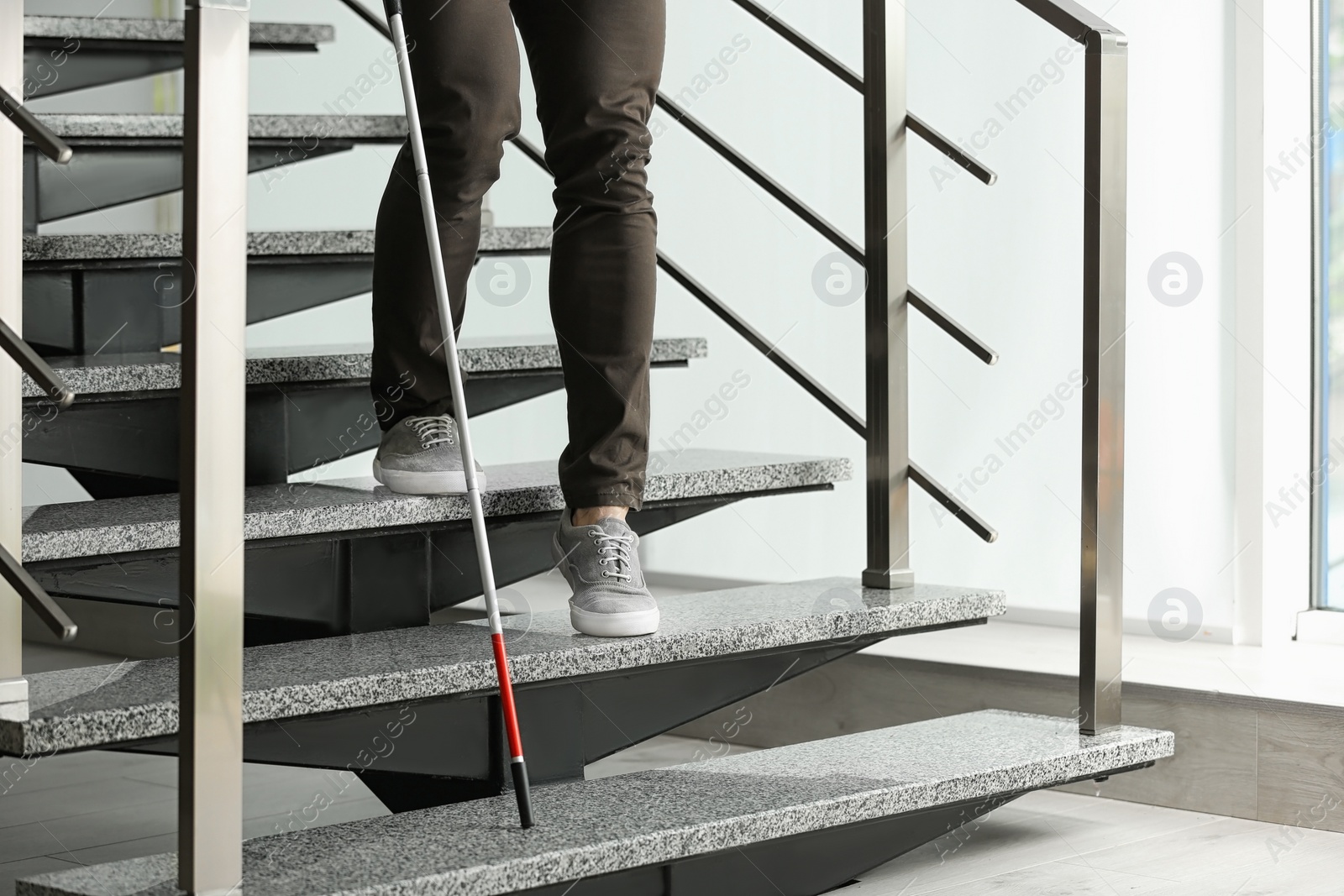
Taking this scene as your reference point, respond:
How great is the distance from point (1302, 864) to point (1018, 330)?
118 cm

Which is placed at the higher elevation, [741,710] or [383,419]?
[383,419]

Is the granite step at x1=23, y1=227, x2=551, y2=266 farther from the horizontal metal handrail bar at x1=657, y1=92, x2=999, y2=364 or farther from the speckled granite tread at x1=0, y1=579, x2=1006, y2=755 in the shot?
the speckled granite tread at x1=0, y1=579, x2=1006, y2=755

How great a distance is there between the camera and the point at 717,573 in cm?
349

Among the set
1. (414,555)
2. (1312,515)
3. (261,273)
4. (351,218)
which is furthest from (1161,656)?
(351,218)

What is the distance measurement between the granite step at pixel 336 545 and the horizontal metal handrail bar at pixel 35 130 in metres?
0.40

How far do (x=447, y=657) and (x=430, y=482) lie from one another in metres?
0.28

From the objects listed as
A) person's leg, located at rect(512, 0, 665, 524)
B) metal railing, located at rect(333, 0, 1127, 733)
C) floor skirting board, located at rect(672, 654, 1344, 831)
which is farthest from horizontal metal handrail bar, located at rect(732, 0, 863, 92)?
floor skirting board, located at rect(672, 654, 1344, 831)

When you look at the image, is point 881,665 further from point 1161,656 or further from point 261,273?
point 261,273

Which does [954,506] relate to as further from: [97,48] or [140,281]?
[97,48]

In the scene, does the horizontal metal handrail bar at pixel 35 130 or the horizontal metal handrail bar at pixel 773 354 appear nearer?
the horizontal metal handrail bar at pixel 35 130

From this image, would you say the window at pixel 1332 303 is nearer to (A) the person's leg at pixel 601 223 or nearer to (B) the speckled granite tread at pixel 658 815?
(B) the speckled granite tread at pixel 658 815

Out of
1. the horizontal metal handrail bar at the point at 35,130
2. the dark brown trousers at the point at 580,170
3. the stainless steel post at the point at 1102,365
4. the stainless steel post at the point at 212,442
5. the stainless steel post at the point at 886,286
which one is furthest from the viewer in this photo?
the stainless steel post at the point at 886,286

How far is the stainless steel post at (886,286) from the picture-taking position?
2162mm

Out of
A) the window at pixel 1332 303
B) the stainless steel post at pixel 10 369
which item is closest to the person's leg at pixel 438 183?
the stainless steel post at pixel 10 369
